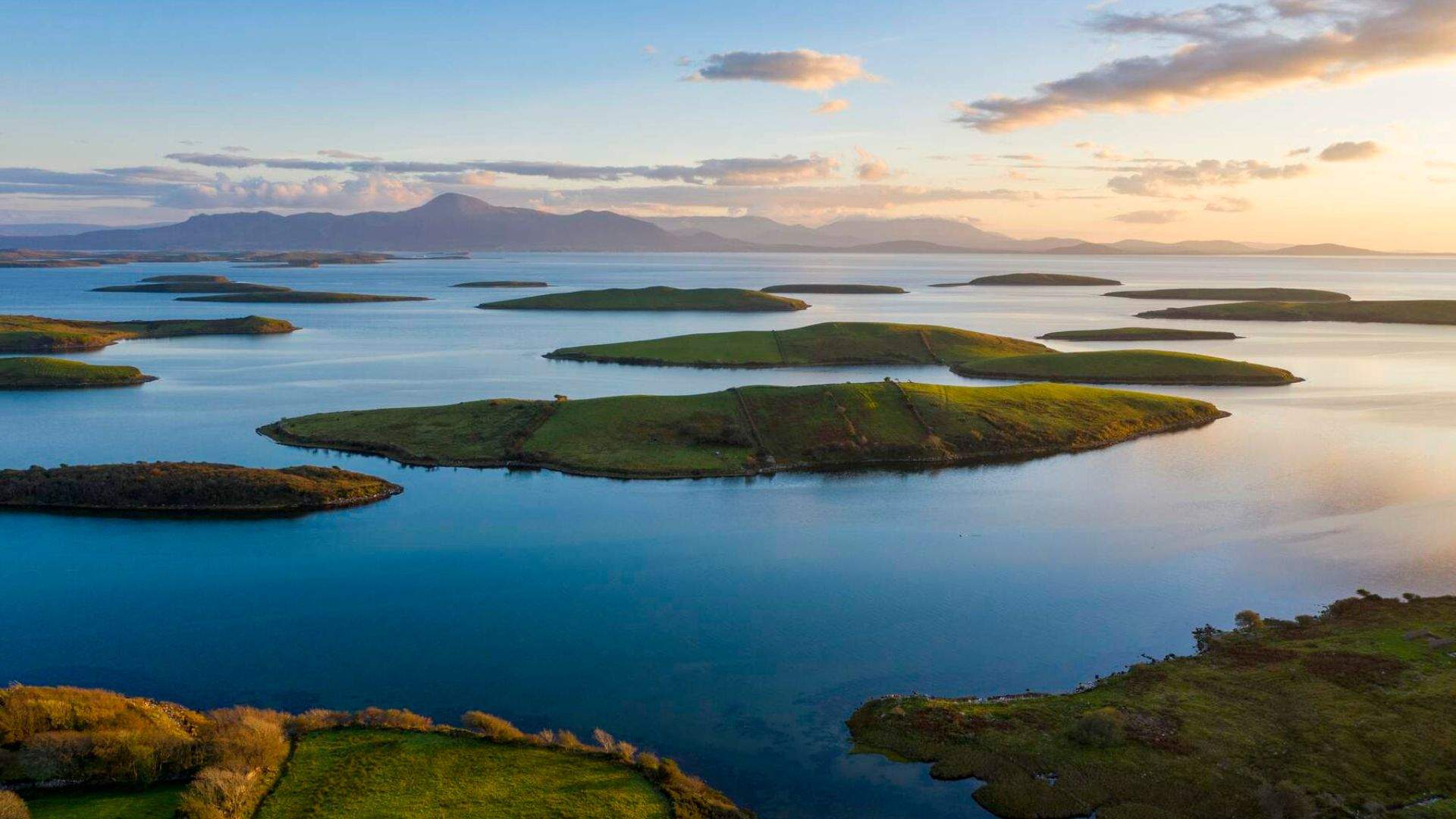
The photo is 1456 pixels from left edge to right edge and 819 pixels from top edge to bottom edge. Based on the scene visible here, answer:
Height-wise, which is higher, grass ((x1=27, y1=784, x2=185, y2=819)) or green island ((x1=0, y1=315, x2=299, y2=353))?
green island ((x1=0, y1=315, x2=299, y2=353))

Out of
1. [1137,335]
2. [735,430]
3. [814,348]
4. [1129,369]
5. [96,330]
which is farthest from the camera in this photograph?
[1137,335]

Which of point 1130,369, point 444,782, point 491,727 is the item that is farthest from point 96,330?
point 444,782

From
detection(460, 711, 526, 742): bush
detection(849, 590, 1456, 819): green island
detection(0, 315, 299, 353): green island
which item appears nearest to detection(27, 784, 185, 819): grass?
detection(460, 711, 526, 742): bush

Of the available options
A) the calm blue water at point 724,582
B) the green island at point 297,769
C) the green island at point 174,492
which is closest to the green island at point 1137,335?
the calm blue water at point 724,582

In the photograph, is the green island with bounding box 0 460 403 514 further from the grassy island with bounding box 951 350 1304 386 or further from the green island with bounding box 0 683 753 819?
the grassy island with bounding box 951 350 1304 386

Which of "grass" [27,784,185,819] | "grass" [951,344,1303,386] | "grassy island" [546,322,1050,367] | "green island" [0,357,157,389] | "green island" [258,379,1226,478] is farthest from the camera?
"grassy island" [546,322,1050,367]

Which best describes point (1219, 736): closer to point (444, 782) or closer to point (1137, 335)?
point (444, 782)
